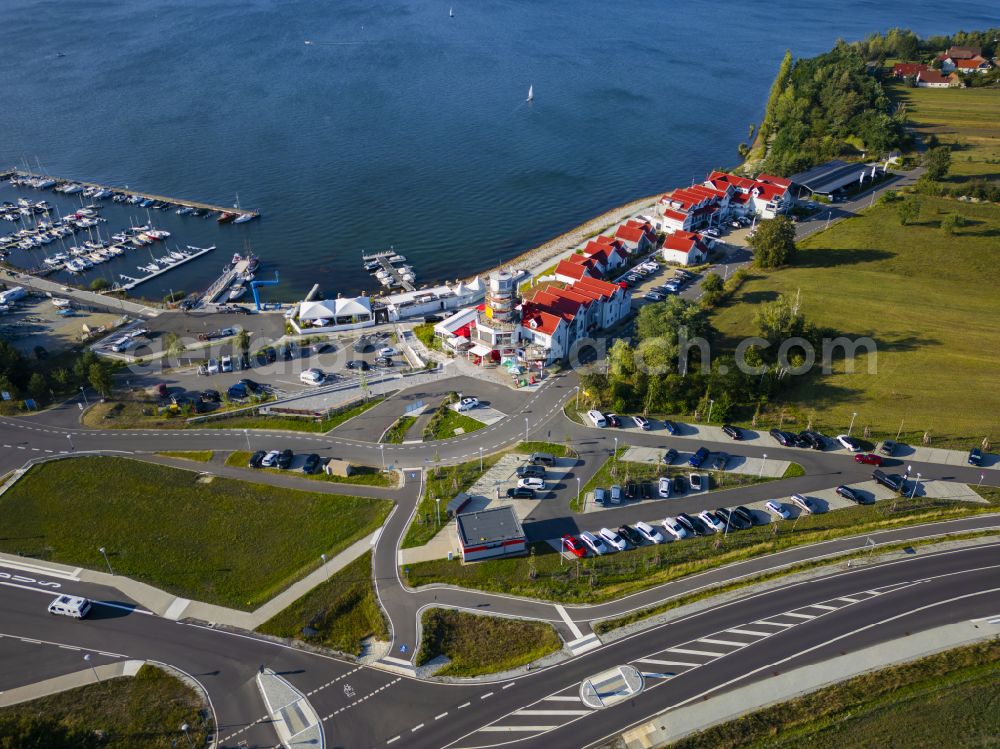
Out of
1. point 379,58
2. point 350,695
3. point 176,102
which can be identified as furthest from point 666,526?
point 379,58

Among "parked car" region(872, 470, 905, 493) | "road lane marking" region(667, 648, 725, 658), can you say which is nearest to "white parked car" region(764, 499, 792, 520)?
"parked car" region(872, 470, 905, 493)

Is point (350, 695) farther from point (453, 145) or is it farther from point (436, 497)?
point (453, 145)

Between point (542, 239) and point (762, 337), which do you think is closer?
point (762, 337)

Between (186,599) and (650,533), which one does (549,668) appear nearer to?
(650,533)

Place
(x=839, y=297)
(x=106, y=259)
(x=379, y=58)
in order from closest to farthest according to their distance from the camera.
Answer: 1. (x=839, y=297)
2. (x=106, y=259)
3. (x=379, y=58)

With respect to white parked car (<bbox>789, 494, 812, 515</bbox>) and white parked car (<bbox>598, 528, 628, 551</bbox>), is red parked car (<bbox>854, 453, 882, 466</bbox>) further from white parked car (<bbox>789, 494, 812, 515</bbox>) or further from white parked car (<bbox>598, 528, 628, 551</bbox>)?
white parked car (<bbox>598, 528, 628, 551</bbox>)

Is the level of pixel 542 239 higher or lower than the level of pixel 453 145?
lower

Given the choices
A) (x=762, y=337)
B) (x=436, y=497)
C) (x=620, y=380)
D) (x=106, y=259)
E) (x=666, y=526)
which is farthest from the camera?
Answer: (x=106, y=259)
